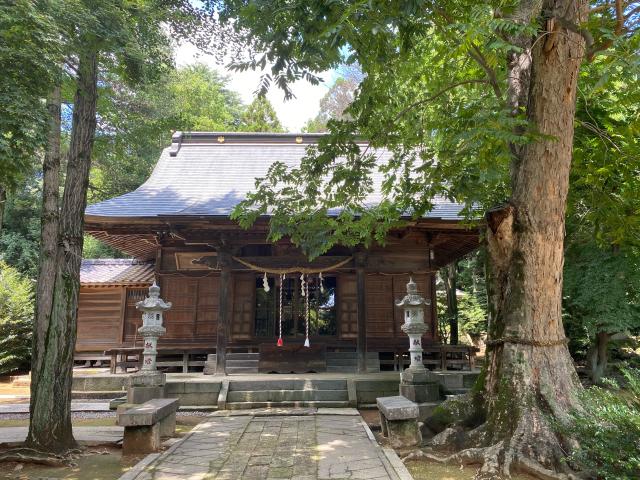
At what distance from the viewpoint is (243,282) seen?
476 inches

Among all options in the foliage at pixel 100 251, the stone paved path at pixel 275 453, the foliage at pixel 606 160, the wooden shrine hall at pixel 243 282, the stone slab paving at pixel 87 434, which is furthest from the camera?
the foliage at pixel 100 251

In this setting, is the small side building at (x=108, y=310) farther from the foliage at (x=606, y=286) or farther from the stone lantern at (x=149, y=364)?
the foliage at (x=606, y=286)

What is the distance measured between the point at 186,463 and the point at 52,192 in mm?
3751

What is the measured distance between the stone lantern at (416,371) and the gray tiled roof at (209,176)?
2977 mm

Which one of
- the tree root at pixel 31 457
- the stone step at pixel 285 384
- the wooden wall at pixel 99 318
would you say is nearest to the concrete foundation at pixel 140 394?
the stone step at pixel 285 384

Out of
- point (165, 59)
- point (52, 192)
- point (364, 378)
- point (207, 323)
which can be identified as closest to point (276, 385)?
point (364, 378)

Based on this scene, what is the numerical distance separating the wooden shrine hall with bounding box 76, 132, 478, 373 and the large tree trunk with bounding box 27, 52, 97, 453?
3.82m

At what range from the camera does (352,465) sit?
466 centimetres

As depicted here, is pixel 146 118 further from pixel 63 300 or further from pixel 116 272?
pixel 116 272

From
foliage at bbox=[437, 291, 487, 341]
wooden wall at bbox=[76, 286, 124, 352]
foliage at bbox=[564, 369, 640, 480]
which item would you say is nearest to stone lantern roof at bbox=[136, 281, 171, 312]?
foliage at bbox=[564, 369, 640, 480]

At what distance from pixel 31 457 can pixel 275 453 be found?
2662 mm

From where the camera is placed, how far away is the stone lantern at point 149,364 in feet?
24.9

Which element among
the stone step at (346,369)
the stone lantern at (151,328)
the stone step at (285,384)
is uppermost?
the stone lantern at (151,328)

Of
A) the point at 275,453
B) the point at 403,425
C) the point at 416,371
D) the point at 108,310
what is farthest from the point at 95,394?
the point at 403,425
